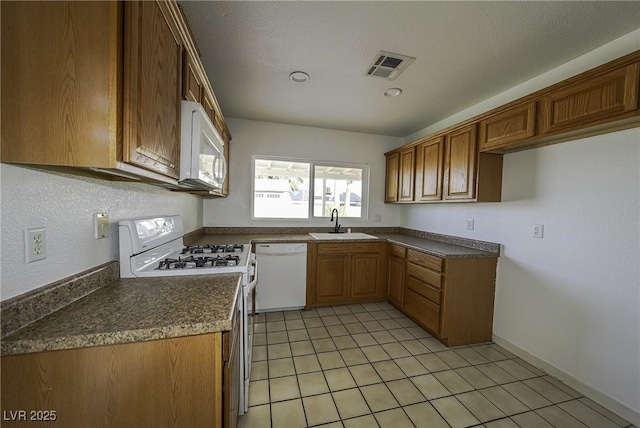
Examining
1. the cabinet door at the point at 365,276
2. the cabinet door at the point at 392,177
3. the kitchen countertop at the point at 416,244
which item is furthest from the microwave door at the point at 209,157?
the cabinet door at the point at 392,177

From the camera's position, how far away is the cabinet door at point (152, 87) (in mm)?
813

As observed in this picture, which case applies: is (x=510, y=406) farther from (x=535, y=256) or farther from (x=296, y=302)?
(x=296, y=302)

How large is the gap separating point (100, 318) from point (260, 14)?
1698 millimetres

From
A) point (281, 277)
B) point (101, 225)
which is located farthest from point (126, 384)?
point (281, 277)

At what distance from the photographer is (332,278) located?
10.2ft

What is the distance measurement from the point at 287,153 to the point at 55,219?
2.73m

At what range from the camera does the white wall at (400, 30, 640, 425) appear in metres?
1.57

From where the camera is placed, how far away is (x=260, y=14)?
1.47 metres

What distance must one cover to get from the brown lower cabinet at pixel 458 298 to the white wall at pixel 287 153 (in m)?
1.56

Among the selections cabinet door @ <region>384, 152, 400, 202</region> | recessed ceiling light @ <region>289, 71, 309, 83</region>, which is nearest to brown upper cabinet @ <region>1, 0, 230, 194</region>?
recessed ceiling light @ <region>289, 71, 309, 83</region>

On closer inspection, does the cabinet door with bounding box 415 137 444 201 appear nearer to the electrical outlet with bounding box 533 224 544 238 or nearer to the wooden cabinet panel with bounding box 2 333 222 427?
the electrical outlet with bounding box 533 224 544 238

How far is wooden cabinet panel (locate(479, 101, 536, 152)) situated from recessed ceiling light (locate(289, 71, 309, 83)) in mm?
1632

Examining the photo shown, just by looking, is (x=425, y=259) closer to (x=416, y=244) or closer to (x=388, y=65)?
(x=416, y=244)

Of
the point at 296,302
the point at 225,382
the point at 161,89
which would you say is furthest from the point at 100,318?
the point at 296,302
